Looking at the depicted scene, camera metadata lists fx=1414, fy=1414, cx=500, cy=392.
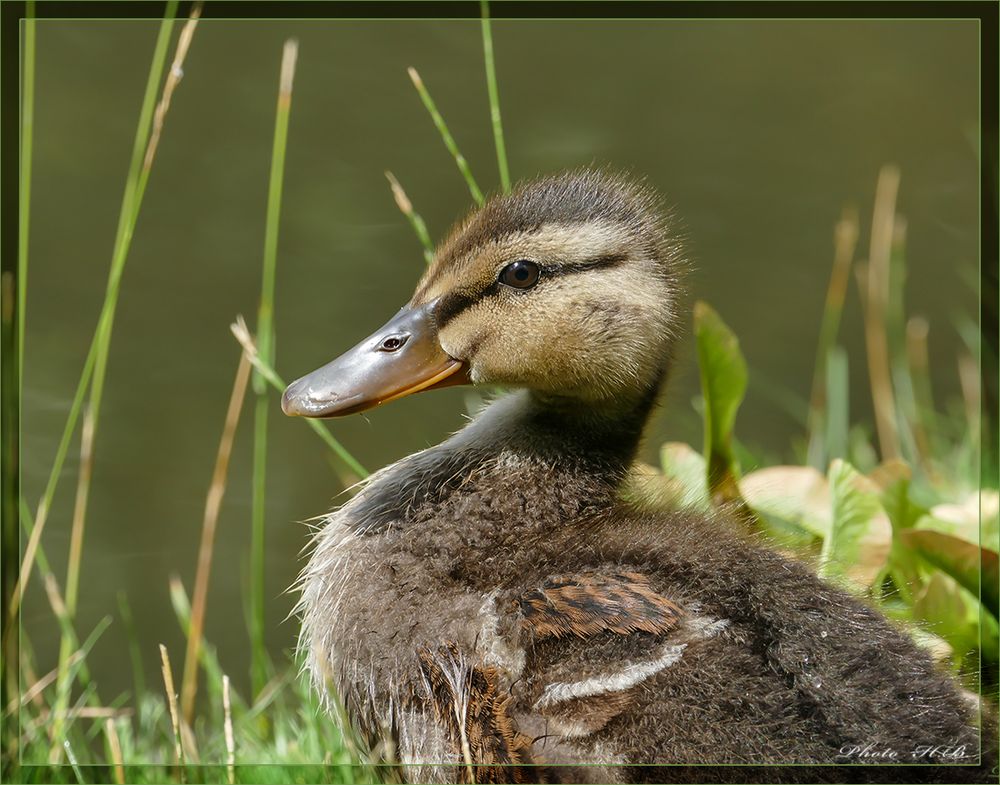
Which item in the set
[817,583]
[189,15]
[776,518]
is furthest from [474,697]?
[189,15]

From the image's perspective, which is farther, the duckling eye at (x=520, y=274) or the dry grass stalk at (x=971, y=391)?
the dry grass stalk at (x=971, y=391)

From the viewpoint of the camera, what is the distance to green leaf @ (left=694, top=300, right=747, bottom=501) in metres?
3.51

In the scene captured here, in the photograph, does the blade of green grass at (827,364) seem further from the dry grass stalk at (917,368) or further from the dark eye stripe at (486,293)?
the dark eye stripe at (486,293)

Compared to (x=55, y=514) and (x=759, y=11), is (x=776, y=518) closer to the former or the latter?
(x=759, y=11)

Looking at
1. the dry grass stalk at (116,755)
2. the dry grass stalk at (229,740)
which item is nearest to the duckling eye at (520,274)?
the dry grass stalk at (229,740)

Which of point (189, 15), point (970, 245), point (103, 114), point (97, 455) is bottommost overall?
point (97, 455)

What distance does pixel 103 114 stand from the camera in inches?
281

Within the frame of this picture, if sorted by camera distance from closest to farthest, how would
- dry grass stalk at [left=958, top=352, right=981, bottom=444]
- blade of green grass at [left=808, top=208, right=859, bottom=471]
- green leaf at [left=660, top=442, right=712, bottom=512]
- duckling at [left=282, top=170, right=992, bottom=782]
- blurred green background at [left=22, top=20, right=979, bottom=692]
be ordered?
duckling at [left=282, top=170, right=992, bottom=782] → green leaf at [left=660, top=442, right=712, bottom=512] → blade of green grass at [left=808, top=208, right=859, bottom=471] → dry grass stalk at [left=958, top=352, right=981, bottom=444] → blurred green background at [left=22, top=20, right=979, bottom=692]

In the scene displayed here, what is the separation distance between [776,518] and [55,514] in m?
3.62

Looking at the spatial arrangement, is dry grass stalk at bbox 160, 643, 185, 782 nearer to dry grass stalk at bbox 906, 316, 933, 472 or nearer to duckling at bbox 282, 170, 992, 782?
duckling at bbox 282, 170, 992, 782

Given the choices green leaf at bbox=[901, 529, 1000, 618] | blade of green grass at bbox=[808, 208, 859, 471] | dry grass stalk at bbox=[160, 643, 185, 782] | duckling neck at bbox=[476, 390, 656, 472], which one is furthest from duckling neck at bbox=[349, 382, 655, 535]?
blade of green grass at bbox=[808, 208, 859, 471]

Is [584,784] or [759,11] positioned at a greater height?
[759,11]

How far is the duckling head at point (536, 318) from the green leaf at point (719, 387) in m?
0.35

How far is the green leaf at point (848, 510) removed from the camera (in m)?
3.49
